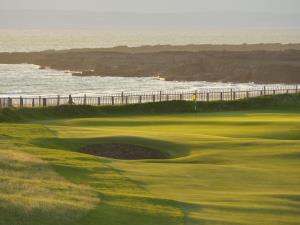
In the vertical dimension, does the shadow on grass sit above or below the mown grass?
below

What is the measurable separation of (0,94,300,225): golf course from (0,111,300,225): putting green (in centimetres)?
4

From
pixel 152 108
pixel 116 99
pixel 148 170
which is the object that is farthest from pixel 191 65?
pixel 148 170

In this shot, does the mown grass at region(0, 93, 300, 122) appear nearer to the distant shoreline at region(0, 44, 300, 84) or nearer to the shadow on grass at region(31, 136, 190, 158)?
the shadow on grass at region(31, 136, 190, 158)

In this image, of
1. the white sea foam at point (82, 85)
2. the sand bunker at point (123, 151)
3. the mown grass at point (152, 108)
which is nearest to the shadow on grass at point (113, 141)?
the sand bunker at point (123, 151)

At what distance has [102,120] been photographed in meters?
55.6

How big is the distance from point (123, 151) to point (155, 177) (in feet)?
30.7

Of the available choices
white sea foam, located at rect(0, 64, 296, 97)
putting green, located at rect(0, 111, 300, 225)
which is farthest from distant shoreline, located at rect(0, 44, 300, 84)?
putting green, located at rect(0, 111, 300, 225)

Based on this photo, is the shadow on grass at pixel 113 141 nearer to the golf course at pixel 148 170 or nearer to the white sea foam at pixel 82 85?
the golf course at pixel 148 170

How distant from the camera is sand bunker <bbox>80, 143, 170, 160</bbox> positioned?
39938 mm

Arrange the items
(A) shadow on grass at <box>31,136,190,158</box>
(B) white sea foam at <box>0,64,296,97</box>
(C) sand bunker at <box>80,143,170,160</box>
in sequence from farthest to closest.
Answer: (B) white sea foam at <box>0,64,296,97</box> → (A) shadow on grass at <box>31,136,190,158</box> → (C) sand bunker at <box>80,143,170,160</box>

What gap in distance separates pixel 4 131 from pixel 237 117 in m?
20.3

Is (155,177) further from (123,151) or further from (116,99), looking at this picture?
(116,99)

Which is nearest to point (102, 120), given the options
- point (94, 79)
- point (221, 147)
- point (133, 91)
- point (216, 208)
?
point (221, 147)

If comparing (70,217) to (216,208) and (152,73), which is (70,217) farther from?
(152,73)
